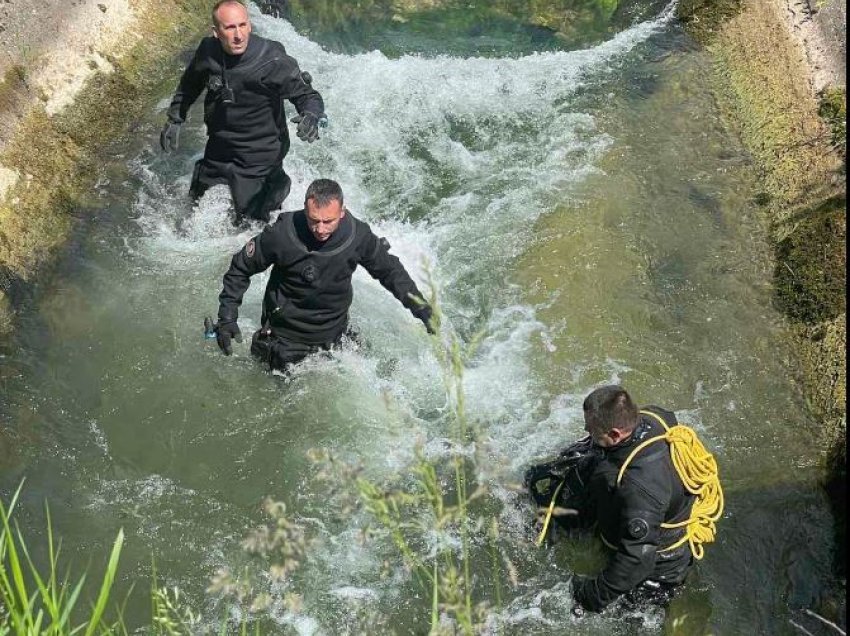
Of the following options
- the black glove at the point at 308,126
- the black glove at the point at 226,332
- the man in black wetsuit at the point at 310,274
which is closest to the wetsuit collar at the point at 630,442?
the man in black wetsuit at the point at 310,274

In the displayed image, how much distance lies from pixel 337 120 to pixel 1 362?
3.90 metres

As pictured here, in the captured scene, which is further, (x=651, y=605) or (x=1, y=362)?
(x=1, y=362)

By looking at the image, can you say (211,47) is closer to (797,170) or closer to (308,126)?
(308,126)

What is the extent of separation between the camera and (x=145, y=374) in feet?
20.7

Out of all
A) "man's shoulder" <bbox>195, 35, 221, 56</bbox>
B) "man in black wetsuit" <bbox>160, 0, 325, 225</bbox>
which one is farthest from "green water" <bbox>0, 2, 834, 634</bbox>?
"man's shoulder" <bbox>195, 35, 221, 56</bbox>

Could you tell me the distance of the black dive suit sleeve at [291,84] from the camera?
20.7 ft

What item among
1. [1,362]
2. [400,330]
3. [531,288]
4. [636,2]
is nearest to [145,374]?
[1,362]

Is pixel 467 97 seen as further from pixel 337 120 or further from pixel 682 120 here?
pixel 682 120

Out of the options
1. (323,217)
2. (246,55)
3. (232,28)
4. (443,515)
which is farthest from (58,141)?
(443,515)

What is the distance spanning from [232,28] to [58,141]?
7.89ft

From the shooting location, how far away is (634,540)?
4125 mm

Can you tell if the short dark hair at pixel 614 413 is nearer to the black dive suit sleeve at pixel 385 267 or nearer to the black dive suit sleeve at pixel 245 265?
the black dive suit sleeve at pixel 385 267

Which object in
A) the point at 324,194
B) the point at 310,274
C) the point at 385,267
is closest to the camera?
the point at 324,194

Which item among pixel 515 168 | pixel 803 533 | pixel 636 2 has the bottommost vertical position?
pixel 803 533
